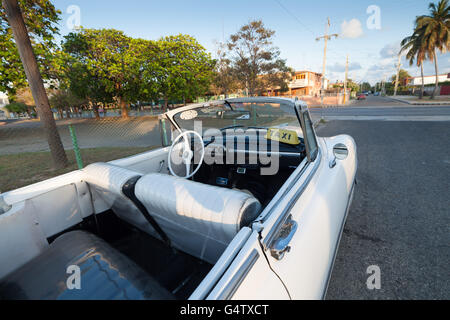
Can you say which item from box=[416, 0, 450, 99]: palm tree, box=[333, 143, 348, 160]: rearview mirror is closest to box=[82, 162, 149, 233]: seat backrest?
box=[333, 143, 348, 160]: rearview mirror

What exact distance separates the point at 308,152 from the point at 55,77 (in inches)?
534

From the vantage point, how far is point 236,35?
15758mm

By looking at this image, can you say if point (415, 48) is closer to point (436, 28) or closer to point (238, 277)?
point (436, 28)

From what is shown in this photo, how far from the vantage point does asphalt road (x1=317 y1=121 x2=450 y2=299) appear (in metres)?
1.92

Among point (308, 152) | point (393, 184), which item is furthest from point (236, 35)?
point (308, 152)

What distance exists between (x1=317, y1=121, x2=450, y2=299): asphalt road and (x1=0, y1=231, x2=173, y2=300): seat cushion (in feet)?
5.39

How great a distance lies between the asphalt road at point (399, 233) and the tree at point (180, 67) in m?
16.7

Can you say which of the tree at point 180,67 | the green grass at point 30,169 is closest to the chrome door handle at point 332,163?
the green grass at point 30,169

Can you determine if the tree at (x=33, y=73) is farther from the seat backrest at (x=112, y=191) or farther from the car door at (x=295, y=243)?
the car door at (x=295, y=243)

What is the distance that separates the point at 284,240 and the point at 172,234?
842mm

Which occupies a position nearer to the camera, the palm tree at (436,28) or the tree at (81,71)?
the tree at (81,71)

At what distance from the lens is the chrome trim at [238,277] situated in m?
0.80
